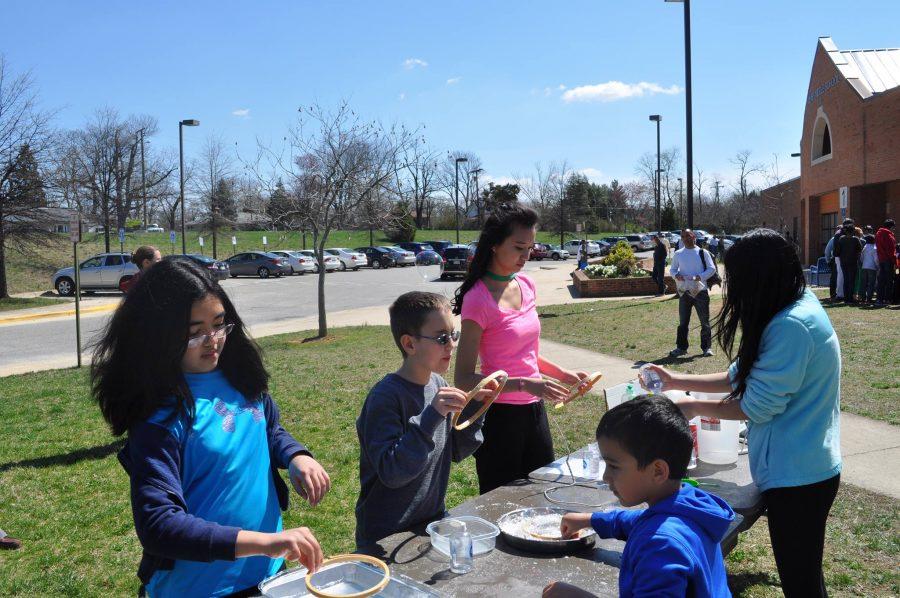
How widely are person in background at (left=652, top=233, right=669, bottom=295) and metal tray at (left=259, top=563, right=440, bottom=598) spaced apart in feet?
60.5

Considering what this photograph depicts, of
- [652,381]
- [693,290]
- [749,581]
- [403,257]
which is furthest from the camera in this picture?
[403,257]

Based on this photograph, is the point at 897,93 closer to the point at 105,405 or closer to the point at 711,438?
the point at 711,438

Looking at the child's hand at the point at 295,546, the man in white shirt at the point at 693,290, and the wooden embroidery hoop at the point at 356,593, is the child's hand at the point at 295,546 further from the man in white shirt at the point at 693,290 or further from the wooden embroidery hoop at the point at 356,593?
the man in white shirt at the point at 693,290

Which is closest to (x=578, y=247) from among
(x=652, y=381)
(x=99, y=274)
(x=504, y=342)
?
(x=99, y=274)

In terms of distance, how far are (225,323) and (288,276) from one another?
38420 millimetres

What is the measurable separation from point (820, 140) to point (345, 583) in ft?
111

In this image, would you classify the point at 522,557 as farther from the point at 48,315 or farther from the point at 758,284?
the point at 48,315

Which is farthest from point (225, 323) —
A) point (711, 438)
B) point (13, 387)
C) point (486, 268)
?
point (13, 387)

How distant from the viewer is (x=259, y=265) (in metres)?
39.3

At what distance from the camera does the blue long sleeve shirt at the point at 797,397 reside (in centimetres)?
250


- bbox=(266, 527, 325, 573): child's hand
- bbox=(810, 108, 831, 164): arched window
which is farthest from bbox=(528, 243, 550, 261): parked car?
bbox=(266, 527, 325, 573): child's hand

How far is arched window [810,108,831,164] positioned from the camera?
29.9 metres

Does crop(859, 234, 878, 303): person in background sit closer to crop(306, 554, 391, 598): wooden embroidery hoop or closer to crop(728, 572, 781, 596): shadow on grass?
crop(728, 572, 781, 596): shadow on grass

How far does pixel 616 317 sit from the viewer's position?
51.0ft
